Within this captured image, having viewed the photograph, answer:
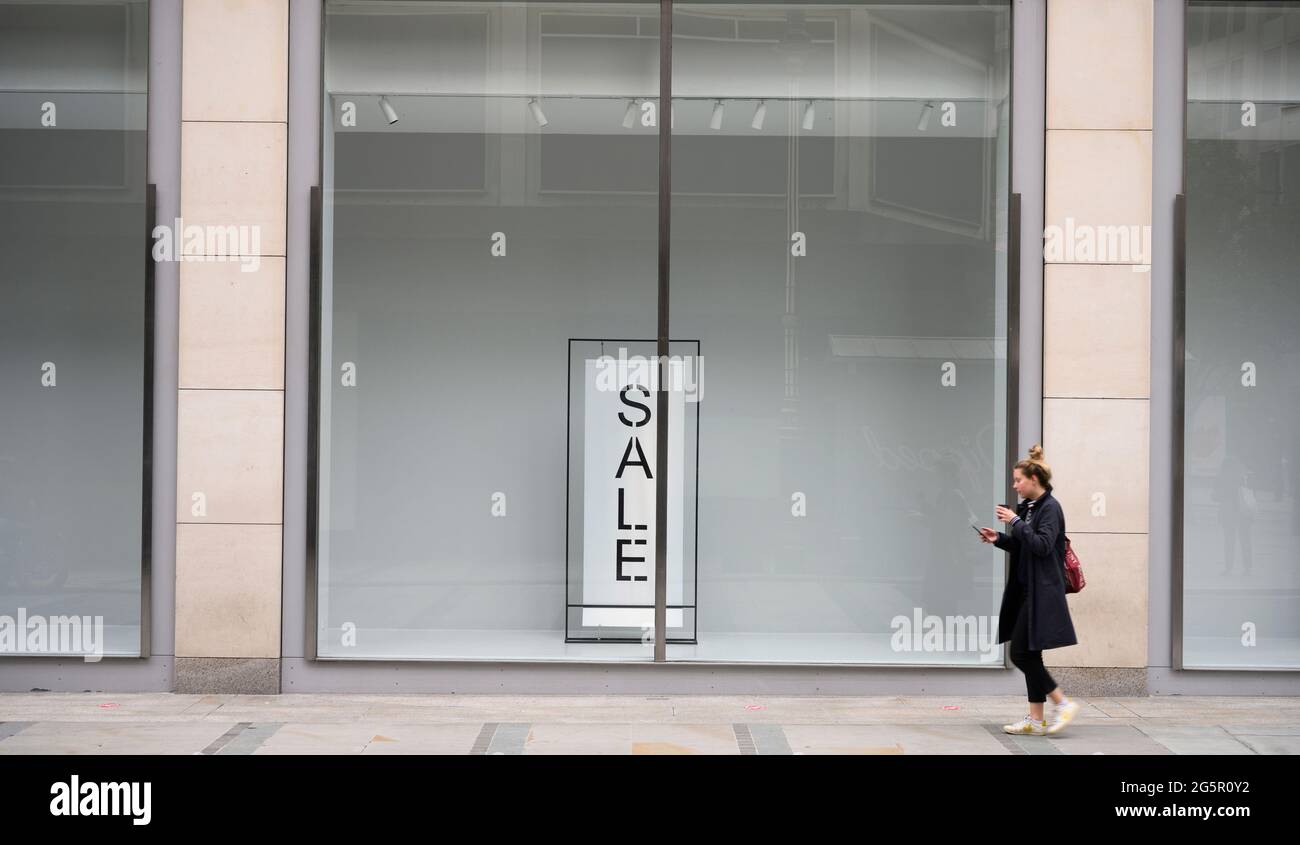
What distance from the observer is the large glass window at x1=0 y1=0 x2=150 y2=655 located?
32.6ft

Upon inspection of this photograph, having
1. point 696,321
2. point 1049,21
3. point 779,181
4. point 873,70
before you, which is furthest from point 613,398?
point 1049,21

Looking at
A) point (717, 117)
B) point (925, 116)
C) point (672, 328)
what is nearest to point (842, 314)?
point (672, 328)

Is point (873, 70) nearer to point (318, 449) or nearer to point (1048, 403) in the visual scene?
point (1048, 403)

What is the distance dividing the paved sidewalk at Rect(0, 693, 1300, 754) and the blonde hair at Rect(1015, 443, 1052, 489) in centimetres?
174

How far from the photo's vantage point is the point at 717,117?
10.2 metres

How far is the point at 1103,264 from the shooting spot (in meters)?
9.53

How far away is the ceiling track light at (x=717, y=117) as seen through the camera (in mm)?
→ 10234

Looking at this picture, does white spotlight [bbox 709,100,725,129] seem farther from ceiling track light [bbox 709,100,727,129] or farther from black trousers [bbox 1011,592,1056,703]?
black trousers [bbox 1011,592,1056,703]

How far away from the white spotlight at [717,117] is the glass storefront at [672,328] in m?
0.06

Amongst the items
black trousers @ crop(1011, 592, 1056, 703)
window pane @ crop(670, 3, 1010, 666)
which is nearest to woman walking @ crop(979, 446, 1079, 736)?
black trousers @ crop(1011, 592, 1056, 703)

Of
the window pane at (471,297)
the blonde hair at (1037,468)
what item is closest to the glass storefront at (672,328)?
the window pane at (471,297)

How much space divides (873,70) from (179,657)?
7338mm

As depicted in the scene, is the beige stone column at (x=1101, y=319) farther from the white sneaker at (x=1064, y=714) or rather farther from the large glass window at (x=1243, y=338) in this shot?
the white sneaker at (x=1064, y=714)

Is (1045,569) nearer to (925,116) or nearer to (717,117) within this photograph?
(925,116)
